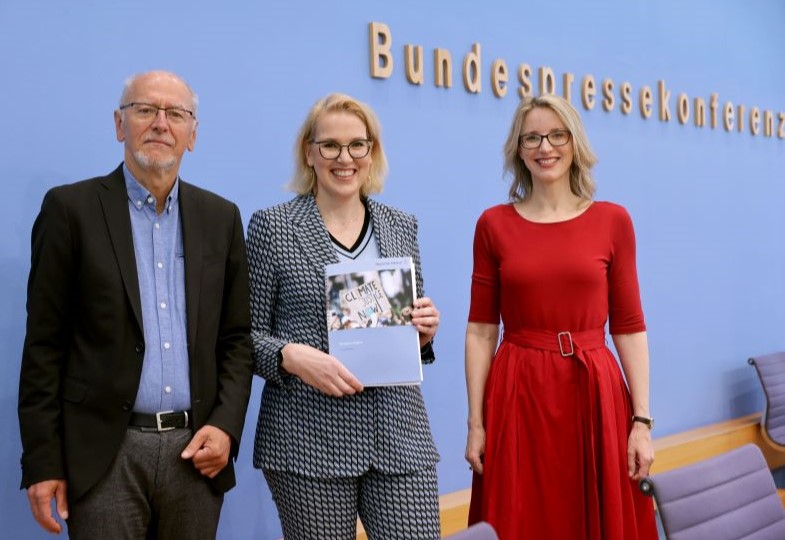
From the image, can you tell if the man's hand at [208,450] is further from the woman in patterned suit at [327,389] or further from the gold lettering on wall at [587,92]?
the gold lettering on wall at [587,92]

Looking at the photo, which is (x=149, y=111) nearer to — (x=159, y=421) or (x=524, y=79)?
(x=159, y=421)

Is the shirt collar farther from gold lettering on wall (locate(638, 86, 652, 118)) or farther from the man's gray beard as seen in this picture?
gold lettering on wall (locate(638, 86, 652, 118))

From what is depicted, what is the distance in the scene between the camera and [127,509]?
193 centimetres

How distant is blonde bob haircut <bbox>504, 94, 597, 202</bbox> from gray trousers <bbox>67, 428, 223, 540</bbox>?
126 cm

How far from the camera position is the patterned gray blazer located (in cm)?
209

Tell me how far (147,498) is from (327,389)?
0.49 m

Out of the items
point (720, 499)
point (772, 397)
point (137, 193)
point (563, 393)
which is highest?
point (137, 193)

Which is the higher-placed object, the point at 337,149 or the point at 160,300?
the point at 337,149

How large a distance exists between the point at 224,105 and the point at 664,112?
307 cm

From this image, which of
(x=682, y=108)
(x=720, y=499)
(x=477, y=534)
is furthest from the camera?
(x=682, y=108)

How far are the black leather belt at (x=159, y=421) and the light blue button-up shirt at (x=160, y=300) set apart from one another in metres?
0.01

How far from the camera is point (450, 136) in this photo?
393cm

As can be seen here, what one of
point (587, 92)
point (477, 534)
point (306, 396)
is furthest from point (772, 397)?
point (477, 534)

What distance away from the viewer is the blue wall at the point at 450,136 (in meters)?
2.67
